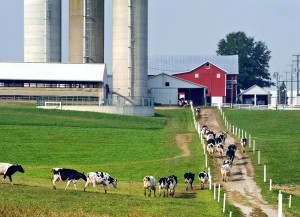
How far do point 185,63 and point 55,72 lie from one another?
4891 cm

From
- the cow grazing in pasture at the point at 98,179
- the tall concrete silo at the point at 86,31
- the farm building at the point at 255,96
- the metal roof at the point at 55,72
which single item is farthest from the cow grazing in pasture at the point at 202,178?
the farm building at the point at 255,96

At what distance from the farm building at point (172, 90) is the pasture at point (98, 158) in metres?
22.4

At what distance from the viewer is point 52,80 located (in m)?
115

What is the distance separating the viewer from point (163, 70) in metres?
161

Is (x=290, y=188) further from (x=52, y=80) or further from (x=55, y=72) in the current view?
(x=55, y=72)

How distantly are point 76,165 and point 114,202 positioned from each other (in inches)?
810

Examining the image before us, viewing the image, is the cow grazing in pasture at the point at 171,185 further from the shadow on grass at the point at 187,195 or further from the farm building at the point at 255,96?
the farm building at the point at 255,96

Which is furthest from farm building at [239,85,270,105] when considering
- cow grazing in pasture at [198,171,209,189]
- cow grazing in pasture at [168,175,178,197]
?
cow grazing in pasture at [168,175,178,197]

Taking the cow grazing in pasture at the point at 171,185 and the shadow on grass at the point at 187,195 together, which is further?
the shadow on grass at the point at 187,195

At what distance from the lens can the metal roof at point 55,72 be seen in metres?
114

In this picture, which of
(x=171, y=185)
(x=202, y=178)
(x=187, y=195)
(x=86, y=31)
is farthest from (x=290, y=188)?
(x=86, y=31)

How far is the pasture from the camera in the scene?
41.2m

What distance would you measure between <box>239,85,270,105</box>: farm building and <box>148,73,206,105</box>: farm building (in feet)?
67.4

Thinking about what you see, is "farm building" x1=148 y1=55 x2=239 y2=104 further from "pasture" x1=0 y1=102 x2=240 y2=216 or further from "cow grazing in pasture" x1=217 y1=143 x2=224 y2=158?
"cow grazing in pasture" x1=217 y1=143 x2=224 y2=158
